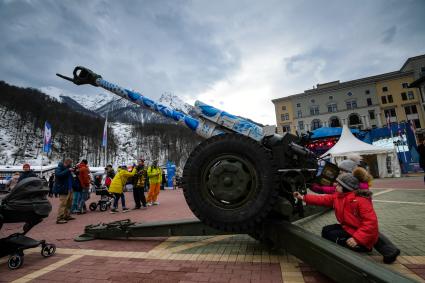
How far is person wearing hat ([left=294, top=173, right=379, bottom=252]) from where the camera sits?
7.90 feet

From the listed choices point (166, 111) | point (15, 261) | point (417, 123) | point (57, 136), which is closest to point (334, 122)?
point (417, 123)

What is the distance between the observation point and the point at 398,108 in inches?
1973

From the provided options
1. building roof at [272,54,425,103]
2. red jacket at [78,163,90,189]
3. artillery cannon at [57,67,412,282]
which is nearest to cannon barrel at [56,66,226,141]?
artillery cannon at [57,67,412,282]

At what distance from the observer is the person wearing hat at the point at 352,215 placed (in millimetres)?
2408

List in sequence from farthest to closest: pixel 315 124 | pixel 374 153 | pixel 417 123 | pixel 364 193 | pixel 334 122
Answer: pixel 315 124 < pixel 334 122 < pixel 417 123 < pixel 374 153 < pixel 364 193

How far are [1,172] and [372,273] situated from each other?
108 feet

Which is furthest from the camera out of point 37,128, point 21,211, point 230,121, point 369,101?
point 37,128

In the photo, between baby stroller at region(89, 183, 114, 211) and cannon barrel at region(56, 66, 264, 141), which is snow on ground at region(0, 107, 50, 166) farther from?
cannon barrel at region(56, 66, 264, 141)

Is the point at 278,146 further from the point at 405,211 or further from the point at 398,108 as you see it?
the point at 398,108

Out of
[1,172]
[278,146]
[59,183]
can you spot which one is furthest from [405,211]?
[1,172]

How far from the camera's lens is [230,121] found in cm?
358

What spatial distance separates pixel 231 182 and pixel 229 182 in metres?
0.02

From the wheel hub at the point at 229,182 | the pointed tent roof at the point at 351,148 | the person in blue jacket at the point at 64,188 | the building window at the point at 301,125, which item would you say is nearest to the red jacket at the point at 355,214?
the wheel hub at the point at 229,182

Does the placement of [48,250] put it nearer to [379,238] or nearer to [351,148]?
[379,238]
